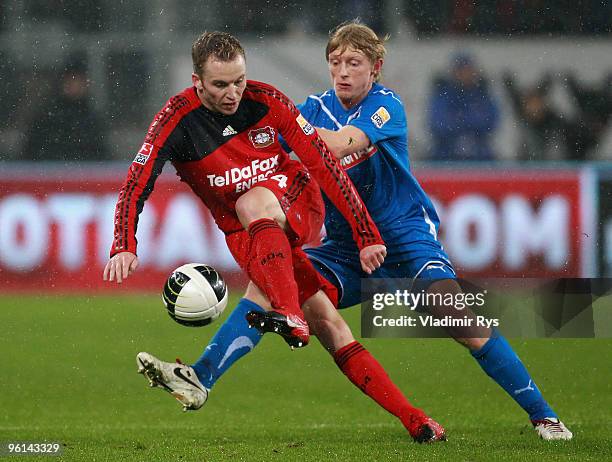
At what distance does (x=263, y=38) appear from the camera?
13.5m

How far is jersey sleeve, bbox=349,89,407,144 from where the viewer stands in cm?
545

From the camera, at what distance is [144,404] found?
263 inches

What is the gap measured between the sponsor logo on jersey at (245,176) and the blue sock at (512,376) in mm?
1276

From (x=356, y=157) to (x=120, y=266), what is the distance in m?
1.44

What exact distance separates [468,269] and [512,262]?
0.40 meters

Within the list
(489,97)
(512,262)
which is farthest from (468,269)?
(489,97)

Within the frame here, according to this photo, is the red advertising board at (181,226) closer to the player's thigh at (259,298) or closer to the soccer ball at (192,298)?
the player's thigh at (259,298)

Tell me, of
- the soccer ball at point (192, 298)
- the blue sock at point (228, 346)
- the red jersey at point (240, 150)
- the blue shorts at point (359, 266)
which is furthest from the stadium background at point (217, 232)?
the red jersey at point (240, 150)

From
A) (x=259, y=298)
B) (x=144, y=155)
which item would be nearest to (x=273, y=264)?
(x=259, y=298)

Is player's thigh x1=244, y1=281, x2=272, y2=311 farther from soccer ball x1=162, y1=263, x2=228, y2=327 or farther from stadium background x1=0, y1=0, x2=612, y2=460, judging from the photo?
stadium background x1=0, y1=0, x2=612, y2=460

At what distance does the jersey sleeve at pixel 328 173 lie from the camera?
500 centimetres

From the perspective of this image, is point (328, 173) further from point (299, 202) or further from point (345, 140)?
point (345, 140)

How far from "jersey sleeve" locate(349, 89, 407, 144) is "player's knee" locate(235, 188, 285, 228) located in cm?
66

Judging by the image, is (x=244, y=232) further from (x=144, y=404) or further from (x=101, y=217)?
(x=101, y=217)
